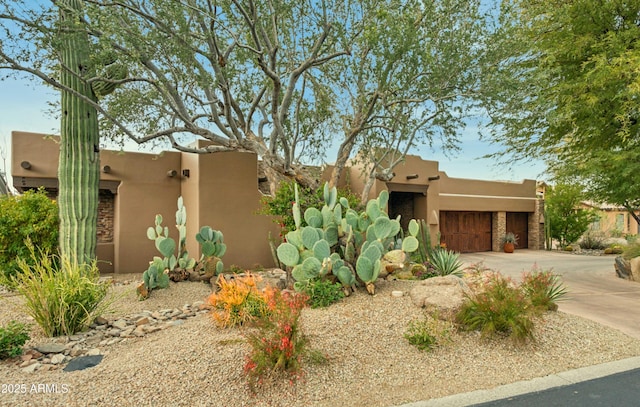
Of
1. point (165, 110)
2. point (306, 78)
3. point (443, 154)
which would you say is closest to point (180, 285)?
point (165, 110)

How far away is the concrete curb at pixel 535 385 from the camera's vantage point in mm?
3654

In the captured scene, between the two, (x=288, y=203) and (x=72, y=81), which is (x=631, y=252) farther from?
(x=72, y=81)

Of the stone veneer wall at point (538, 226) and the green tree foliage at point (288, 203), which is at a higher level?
the green tree foliage at point (288, 203)

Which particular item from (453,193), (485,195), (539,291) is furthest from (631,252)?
(485,195)

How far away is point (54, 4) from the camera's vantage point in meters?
7.62

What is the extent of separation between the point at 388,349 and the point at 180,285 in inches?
204

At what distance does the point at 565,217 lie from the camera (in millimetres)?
20531

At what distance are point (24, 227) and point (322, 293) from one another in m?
7.48

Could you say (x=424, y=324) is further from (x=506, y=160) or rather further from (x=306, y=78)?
(x=506, y=160)

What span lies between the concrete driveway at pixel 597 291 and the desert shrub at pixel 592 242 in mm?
5913

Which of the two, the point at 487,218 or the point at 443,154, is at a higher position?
the point at 443,154

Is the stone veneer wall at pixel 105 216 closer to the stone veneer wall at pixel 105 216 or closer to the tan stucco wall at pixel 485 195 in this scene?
the stone veneer wall at pixel 105 216

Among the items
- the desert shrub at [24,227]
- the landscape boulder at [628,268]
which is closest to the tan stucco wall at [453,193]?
the landscape boulder at [628,268]

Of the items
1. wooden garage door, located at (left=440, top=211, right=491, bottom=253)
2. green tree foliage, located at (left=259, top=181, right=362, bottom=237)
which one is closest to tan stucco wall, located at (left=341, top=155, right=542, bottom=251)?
wooden garage door, located at (left=440, top=211, right=491, bottom=253)
